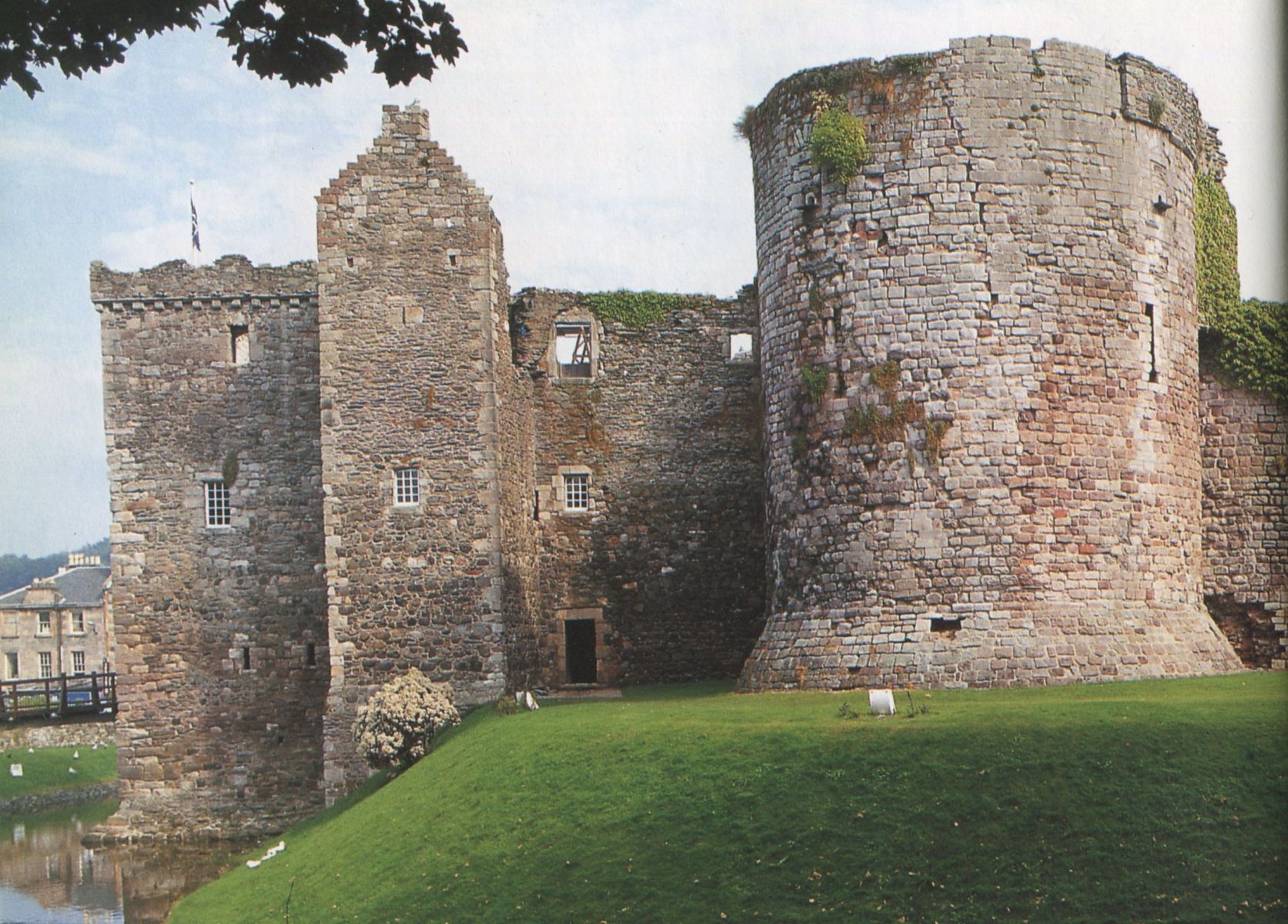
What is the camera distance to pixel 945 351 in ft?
69.3

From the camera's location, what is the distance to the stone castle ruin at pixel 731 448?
2105 centimetres

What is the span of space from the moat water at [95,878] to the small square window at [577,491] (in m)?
8.87

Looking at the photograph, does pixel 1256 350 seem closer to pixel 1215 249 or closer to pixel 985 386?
pixel 1215 249

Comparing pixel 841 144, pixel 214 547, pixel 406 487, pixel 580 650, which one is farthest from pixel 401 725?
pixel 841 144

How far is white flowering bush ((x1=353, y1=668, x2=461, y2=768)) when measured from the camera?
79.4ft

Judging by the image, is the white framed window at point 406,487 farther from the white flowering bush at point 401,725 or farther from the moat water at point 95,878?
the moat water at point 95,878

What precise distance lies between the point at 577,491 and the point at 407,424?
4.60 meters

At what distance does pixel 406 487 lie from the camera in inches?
1040

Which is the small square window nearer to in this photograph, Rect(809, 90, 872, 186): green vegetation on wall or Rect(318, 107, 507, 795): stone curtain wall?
Rect(318, 107, 507, 795): stone curtain wall

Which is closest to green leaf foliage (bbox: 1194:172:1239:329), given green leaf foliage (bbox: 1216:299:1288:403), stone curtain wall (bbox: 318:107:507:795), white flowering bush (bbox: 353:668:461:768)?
green leaf foliage (bbox: 1216:299:1288:403)

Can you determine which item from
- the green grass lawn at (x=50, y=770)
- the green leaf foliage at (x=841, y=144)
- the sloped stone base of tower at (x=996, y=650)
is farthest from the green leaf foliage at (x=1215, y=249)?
the green grass lawn at (x=50, y=770)

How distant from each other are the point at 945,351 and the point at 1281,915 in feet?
32.5

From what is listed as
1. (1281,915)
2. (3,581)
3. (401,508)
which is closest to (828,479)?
(401,508)

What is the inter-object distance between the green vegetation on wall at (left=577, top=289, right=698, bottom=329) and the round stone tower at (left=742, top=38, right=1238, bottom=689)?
786cm
